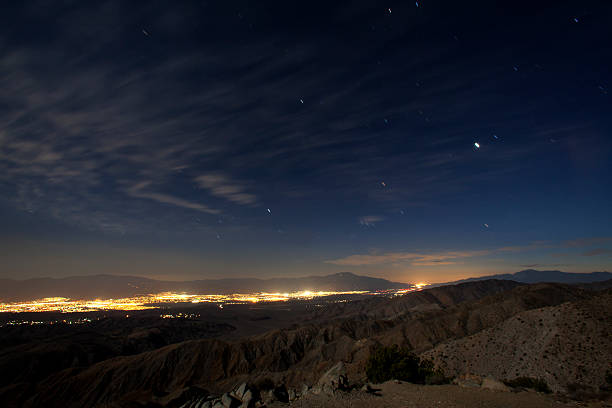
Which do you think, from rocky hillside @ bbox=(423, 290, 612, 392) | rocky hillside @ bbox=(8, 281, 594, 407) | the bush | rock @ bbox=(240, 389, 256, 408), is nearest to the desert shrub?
the bush

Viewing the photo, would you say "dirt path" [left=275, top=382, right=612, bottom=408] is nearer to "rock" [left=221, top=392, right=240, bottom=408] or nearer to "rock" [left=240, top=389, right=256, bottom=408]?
"rock" [left=240, top=389, right=256, bottom=408]

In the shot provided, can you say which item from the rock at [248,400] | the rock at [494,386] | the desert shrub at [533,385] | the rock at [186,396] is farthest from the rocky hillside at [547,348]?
the rock at [186,396]

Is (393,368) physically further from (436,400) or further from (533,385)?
(436,400)

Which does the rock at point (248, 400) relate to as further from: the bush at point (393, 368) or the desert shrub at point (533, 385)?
the desert shrub at point (533, 385)

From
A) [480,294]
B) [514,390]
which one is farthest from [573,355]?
[480,294]

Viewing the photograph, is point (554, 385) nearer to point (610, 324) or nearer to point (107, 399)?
point (610, 324)

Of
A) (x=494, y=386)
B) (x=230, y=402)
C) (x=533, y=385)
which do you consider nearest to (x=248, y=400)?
(x=230, y=402)

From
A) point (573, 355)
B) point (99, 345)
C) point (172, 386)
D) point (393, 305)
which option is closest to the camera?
point (573, 355)
